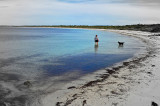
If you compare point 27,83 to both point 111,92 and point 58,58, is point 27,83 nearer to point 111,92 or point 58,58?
point 111,92

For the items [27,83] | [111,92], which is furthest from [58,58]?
[111,92]

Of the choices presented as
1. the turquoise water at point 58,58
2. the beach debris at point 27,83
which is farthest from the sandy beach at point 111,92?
the turquoise water at point 58,58

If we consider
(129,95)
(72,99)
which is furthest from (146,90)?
(72,99)

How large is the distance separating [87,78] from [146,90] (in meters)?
3.51

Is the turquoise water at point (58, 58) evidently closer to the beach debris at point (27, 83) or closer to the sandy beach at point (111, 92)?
the beach debris at point (27, 83)

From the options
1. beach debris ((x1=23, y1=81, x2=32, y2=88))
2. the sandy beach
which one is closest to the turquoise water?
beach debris ((x1=23, y1=81, x2=32, y2=88))

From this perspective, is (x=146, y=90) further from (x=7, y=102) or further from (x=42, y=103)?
(x=7, y=102)

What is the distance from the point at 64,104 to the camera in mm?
6520

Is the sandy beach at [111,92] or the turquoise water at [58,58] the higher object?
the sandy beach at [111,92]

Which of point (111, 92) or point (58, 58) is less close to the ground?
point (111, 92)

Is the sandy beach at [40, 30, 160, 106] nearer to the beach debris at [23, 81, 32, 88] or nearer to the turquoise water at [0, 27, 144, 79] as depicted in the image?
the beach debris at [23, 81, 32, 88]

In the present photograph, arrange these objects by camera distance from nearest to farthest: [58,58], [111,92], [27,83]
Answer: [111,92], [27,83], [58,58]

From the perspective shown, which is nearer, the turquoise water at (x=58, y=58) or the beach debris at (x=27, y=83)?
the beach debris at (x=27, y=83)

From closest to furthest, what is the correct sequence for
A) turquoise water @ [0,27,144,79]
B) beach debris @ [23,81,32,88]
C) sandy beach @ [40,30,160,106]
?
sandy beach @ [40,30,160,106] < beach debris @ [23,81,32,88] < turquoise water @ [0,27,144,79]
